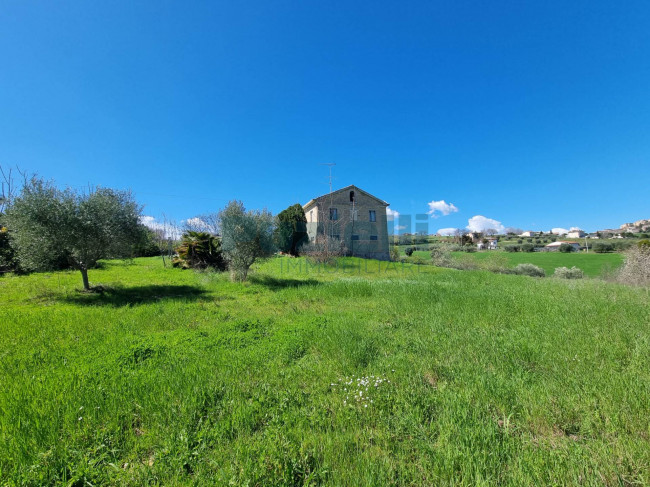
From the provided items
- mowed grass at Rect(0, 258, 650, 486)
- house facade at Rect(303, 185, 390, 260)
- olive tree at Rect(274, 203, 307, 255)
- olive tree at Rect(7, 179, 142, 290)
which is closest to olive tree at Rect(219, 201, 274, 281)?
olive tree at Rect(7, 179, 142, 290)

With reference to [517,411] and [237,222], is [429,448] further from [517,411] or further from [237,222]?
[237,222]

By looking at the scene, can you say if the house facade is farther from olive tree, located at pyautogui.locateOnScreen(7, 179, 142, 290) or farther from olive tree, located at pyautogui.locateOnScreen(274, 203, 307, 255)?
olive tree, located at pyautogui.locateOnScreen(7, 179, 142, 290)

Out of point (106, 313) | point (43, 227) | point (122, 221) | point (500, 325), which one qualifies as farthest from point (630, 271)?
point (43, 227)

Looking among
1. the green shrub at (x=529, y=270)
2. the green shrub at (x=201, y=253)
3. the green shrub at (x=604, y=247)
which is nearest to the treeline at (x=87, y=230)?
the green shrub at (x=201, y=253)

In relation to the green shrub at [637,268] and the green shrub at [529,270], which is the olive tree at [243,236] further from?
the green shrub at [529,270]

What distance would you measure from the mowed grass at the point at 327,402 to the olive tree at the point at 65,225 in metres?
3.44

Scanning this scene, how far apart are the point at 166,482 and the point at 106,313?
6.40 meters

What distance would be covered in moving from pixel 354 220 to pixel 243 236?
17580mm

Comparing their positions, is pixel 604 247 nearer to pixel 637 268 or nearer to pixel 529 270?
pixel 529 270

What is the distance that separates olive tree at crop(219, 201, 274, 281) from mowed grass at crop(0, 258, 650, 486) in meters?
6.37

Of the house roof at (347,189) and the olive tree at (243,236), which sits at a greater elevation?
the house roof at (347,189)

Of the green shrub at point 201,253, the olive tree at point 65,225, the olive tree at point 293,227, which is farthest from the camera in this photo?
the olive tree at point 293,227

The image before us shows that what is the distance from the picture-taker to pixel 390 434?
7.30 feet

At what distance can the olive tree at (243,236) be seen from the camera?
11562 mm
